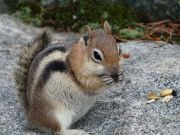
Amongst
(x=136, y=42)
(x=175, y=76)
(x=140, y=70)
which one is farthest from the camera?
(x=136, y=42)

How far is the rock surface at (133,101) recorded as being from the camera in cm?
467

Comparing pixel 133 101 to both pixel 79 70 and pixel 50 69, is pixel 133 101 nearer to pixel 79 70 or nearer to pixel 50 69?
pixel 79 70

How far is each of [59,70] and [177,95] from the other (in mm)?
1120

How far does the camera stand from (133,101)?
5102 mm

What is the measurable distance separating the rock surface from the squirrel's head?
1.13 feet

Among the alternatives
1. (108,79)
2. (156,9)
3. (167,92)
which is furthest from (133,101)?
(156,9)

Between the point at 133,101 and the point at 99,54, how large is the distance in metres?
0.79

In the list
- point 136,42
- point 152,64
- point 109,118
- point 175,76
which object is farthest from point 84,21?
point 109,118

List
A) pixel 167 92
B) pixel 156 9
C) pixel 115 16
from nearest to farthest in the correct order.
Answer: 1. pixel 167 92
2. pixel 156 9
3. pixel 115 16

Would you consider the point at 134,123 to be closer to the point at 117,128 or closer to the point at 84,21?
the point at 117,128

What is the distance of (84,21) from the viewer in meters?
7.30

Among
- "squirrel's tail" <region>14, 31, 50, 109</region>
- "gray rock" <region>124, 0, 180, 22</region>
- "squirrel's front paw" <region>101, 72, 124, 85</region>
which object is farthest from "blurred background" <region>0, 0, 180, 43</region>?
"squirrel's front paw" <region>101, 72, 124, 85</region>

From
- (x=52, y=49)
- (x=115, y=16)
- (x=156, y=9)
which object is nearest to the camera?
(x=52, y=49)

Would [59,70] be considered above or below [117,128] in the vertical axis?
above
